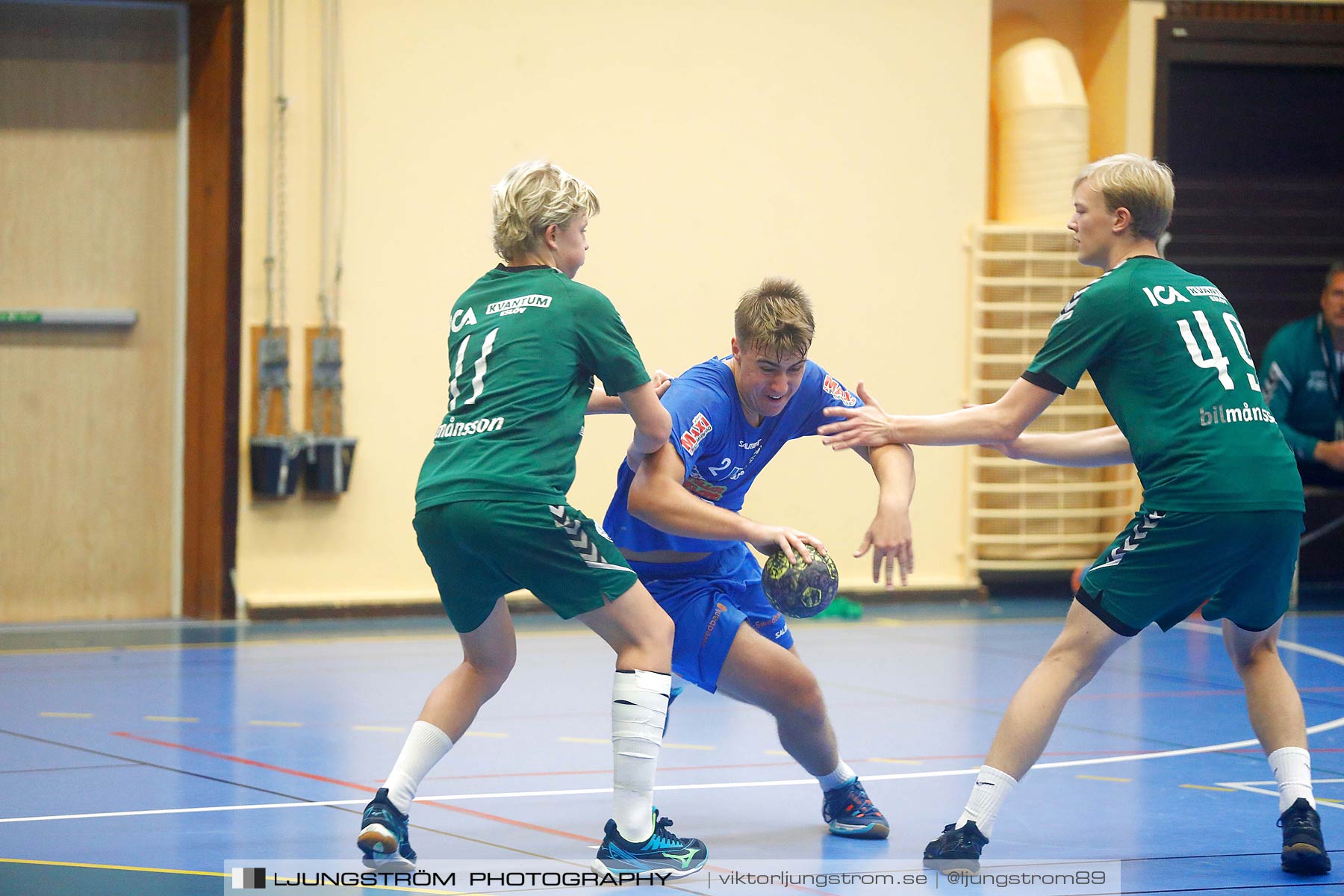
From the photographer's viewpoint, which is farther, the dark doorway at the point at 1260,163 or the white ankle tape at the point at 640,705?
the dark doorway at the point at 1260,163

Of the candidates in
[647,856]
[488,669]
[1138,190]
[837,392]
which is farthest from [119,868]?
[1138,190]

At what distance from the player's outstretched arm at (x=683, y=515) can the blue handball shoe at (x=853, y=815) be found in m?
Answer: 0.79

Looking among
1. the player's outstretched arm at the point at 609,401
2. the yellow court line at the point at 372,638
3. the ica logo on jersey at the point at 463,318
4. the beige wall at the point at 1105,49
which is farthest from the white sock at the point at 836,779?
the beige wall at the point at 1105,49

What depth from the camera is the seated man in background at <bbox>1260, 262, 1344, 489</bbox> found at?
10.0 meters

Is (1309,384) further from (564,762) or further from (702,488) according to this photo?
(702,488)

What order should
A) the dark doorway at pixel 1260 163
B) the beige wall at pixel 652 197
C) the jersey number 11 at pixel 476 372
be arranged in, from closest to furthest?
the jersey number 11 at pixel 476 372, the beige wall at pixel 652 197, the dark doorway at pixel 1260 163

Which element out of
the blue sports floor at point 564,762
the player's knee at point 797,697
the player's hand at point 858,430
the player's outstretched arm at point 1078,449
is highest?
the player's hand at point 858,430

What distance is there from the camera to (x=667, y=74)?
10328 millimetres

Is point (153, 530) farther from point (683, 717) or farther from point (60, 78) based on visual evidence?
point (683, 717)

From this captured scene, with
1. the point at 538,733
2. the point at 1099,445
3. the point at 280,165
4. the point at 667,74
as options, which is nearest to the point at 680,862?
the point at 1099,445

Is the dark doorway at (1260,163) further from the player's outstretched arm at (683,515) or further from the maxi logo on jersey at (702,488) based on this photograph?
the player's outstretched arm at (683,515)

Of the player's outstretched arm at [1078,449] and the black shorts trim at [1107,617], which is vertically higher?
the player's outstretched arm at [1078,449]

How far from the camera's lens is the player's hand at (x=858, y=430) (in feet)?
14.1

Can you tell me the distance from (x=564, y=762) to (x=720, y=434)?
1.70 m
